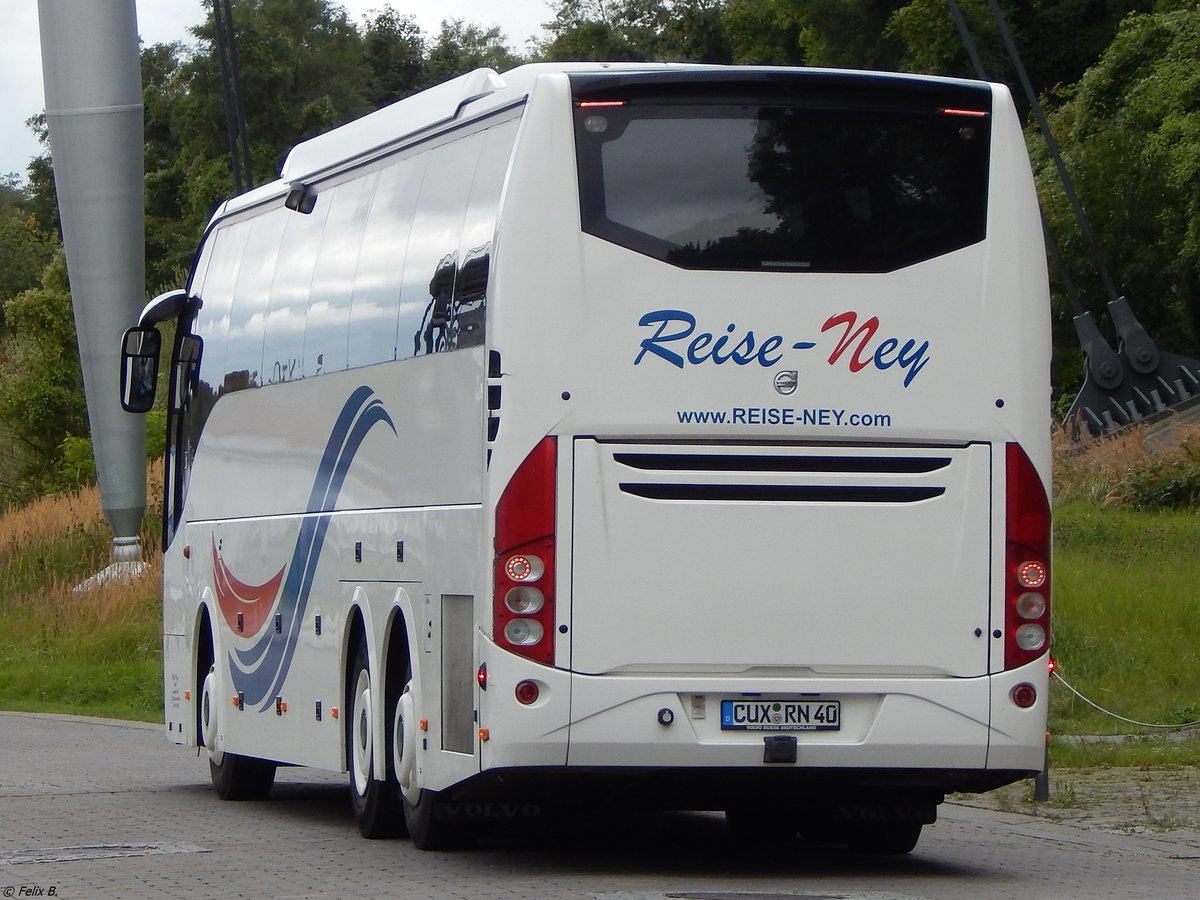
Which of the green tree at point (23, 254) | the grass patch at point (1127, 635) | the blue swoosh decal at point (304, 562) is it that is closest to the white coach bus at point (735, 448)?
the blue swoosh decal at point (304, 562)

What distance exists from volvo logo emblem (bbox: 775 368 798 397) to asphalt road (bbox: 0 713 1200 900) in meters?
2.26

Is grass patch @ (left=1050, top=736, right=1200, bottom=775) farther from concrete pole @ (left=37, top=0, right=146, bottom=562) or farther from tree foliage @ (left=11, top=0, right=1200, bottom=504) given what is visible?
tree foliage @ (left=11, top=0, right=1200, bottom=504)

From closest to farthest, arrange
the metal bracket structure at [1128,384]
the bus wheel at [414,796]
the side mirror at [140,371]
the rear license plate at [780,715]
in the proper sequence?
the rear license plate at [780,715] < the bus wheel at [414,796] < the side mirror at [140,371] < the metal bracket structure at [1128,384]

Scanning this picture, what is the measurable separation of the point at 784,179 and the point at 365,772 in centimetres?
432

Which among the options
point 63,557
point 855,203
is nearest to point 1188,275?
point 63,557

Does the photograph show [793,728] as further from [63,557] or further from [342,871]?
[63,557]

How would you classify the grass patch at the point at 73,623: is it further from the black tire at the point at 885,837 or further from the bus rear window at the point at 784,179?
the bus rear window at the point at 784,179

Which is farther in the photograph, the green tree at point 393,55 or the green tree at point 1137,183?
the green tree at point 393,55

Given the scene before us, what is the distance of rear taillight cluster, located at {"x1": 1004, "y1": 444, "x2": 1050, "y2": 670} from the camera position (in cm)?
1095

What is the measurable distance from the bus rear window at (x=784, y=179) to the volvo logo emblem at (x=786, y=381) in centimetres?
50

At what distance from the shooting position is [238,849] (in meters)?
12.3

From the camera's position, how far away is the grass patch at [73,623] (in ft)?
94.8

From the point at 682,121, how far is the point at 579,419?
150 cm

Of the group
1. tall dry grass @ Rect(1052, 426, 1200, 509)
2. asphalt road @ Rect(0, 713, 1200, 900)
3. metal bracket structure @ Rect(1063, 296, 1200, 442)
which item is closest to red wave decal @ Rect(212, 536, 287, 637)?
asphalt road @ Rect(0, 713, 1200, 900)
